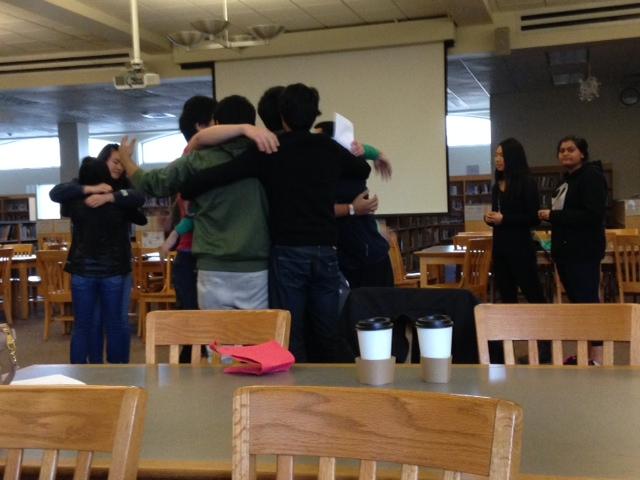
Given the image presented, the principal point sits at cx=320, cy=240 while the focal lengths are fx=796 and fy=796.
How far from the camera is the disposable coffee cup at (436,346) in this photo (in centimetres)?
170

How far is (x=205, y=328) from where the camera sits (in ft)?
6.89

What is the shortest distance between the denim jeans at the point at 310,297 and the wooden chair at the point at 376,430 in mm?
1510

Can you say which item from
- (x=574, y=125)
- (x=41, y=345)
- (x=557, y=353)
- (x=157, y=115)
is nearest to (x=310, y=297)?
(x=557, y=353)

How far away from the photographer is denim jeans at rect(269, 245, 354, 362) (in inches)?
102

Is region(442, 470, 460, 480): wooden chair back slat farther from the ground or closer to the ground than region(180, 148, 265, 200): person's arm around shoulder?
closer to the ground

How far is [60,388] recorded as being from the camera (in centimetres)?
112

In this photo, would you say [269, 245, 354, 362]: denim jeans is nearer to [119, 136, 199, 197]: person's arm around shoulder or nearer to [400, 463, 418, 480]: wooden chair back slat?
[119, 136, 199, 197]: person's arm around shoulder

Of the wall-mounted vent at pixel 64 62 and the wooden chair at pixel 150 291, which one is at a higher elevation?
the wall-mounted vent at pixel 64 62

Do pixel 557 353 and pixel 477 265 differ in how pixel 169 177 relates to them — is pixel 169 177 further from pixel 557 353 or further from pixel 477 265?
pixel 477 265

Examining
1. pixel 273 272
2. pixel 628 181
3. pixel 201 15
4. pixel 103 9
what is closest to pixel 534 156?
pixel 628 181

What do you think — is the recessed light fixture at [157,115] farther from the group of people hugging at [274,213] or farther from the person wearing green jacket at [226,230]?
the person wearing green jacket at [226,230]

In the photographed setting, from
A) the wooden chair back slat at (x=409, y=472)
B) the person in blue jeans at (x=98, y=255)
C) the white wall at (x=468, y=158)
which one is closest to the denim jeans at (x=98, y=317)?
the person in blue jeans at (x=98, y=255)

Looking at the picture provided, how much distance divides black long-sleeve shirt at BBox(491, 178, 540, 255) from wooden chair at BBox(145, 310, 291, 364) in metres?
2.57

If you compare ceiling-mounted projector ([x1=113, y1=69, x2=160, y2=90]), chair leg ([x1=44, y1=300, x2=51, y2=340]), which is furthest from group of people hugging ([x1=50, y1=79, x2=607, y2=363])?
chair leg ([x1=44, y1=300, x2=51, y2=340])
